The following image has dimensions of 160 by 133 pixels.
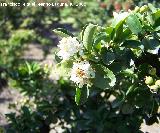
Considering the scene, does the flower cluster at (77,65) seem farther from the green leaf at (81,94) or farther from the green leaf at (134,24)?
the green leaf at (134,24)

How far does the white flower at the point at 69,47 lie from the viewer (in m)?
2.09

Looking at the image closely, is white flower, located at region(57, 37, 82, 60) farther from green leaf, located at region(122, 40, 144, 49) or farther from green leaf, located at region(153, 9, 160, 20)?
green leaf, located at region(153, 9, 160, 20)

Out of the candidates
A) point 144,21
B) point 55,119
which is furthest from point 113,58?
point 55,119

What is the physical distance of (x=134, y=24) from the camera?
2236 millimetres

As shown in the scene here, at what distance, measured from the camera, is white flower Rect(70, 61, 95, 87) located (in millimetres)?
2068

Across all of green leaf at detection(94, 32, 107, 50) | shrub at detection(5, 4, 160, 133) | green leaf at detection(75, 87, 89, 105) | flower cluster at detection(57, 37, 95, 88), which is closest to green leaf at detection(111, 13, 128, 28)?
shrub at detection(5, 4, 160, 133)

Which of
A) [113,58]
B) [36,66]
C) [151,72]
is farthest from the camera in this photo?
[36,66]

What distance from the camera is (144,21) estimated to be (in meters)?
2.38

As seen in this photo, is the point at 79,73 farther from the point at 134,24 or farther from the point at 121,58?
the point at 134,24

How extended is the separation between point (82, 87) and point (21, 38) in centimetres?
508

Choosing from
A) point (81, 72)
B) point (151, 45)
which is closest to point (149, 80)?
point (151, 45)

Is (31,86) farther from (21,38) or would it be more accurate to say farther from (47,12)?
(47,12)

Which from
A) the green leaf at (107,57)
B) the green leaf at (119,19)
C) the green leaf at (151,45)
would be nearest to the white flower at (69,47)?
the green leaf at (107,57)

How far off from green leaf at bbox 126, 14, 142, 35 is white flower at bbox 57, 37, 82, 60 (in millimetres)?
312
